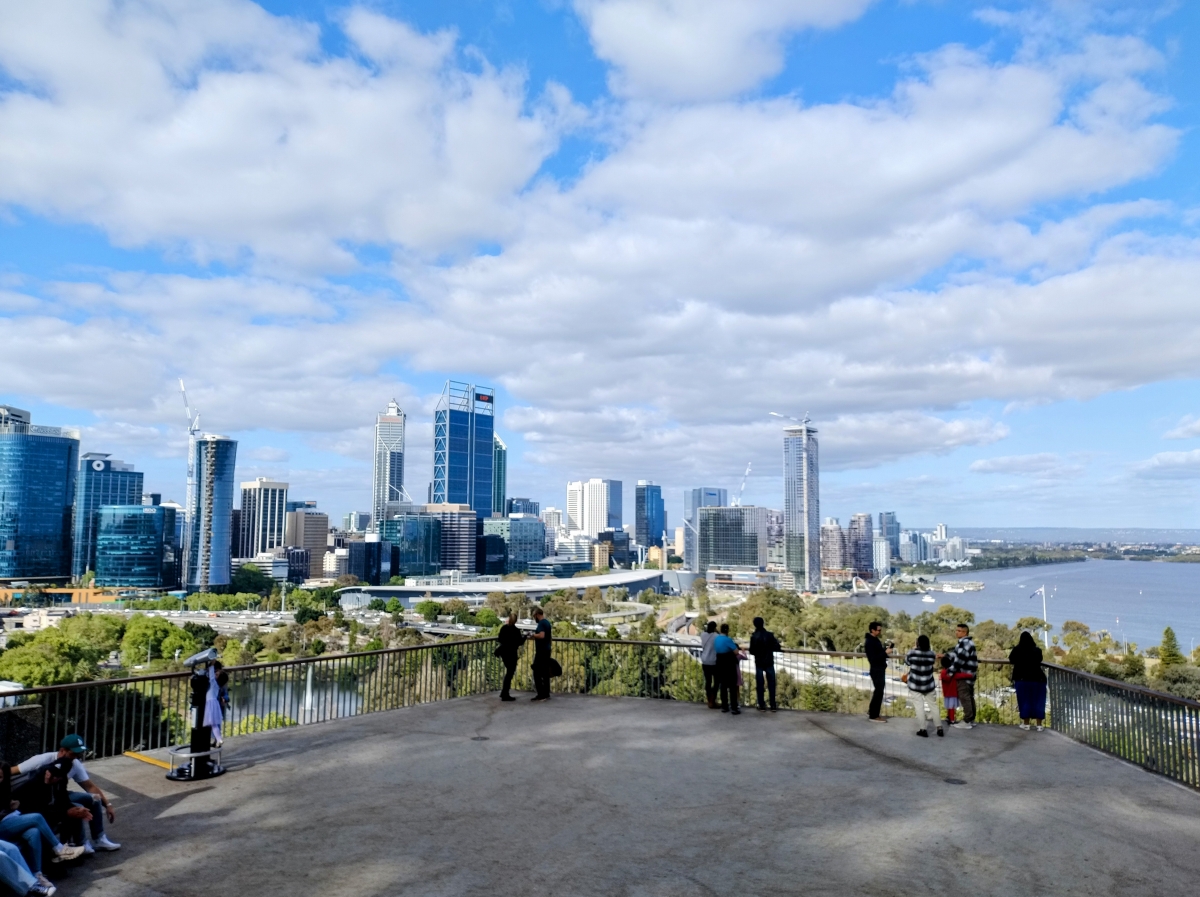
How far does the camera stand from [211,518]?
156 m

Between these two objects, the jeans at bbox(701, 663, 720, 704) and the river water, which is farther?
the river water

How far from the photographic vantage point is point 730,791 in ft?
29.0

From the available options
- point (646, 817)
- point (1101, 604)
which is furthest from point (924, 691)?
point (1101, 604)

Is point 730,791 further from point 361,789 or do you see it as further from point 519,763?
point 361,789

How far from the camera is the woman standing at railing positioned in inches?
468

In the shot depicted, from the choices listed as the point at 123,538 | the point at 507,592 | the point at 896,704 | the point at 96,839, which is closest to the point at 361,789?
the point at 96,839

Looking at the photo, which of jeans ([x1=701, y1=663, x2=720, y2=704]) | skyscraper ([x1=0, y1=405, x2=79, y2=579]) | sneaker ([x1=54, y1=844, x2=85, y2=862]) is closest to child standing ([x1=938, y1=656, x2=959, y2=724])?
jeans ([x1=701, y1=663, x2=720, y2=704])

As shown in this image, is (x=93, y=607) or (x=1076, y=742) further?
(x=93, y=607)

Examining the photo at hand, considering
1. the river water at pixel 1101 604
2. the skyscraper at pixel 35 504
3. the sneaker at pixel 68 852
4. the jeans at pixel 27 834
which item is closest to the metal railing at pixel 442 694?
the sneaker at pixel 68 852

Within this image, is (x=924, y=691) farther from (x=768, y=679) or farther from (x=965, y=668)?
(x=768, y=679)

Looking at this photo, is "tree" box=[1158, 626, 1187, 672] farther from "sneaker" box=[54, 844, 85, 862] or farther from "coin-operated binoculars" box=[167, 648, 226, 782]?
"sneaker" box=[54, 844, 85, 862]

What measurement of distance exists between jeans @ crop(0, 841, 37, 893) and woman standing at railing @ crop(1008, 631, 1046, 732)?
12.2 meters

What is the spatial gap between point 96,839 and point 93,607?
462 feet

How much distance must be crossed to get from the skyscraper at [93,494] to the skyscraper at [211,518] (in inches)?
796
